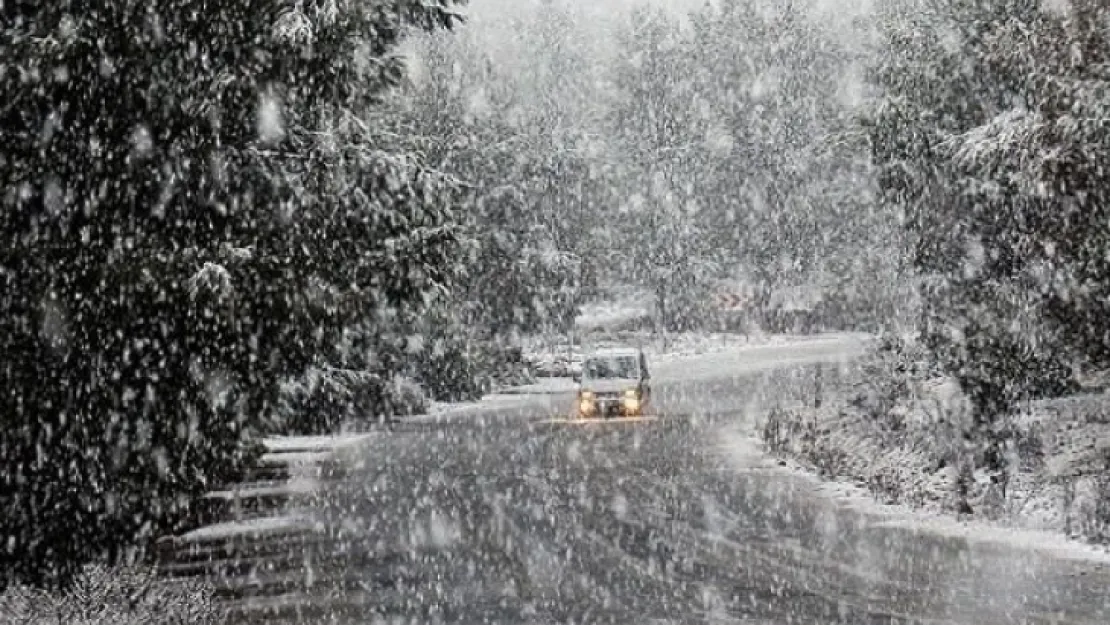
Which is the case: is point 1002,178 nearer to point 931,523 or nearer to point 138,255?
point 931,523

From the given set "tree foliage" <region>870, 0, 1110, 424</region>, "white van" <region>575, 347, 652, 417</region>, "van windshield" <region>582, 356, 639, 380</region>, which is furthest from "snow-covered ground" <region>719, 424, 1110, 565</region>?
"van windshield" <region>582, 356, 639, 380</region>

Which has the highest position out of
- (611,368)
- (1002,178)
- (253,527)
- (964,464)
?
(1002,178)

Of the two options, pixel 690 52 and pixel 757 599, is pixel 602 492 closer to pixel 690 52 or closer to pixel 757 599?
pixel 757 599

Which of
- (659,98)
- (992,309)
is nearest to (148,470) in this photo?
(992,309)

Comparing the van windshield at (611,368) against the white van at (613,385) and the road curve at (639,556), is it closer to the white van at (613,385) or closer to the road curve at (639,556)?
the white van at (613,385)

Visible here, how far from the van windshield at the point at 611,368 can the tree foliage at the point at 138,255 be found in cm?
2354

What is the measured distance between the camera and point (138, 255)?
11.1 metres

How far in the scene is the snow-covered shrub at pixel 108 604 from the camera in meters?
8.73

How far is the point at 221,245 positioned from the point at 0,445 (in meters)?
2.50

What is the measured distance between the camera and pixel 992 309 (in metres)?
18.2

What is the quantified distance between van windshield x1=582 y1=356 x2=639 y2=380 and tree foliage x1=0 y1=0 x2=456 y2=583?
2354cm

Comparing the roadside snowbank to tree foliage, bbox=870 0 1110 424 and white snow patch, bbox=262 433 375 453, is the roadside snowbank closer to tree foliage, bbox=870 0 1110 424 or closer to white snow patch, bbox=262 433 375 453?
tree foliage, bbox=870 0 1110 424

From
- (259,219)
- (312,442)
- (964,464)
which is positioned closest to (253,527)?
(259,219)

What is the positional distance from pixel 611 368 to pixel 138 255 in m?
26.1
